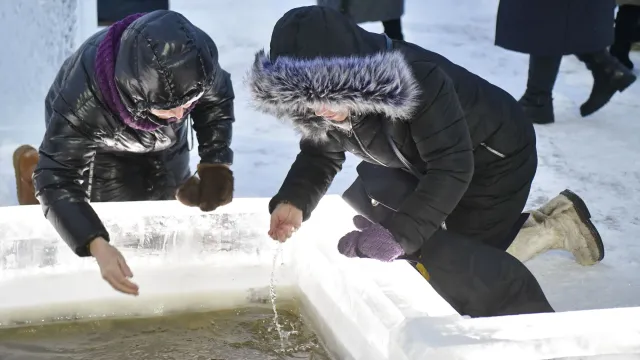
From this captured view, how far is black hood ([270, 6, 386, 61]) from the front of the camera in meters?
1.47

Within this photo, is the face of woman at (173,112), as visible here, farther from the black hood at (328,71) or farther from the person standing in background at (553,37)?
the person standing in background at (553,37)

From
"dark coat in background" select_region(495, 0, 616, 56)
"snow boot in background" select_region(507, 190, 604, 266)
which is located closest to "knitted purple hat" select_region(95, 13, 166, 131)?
"snow boot in background" select_region(507, 190, 604, 266)

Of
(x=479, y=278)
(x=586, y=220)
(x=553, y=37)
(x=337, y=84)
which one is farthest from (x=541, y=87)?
(x=337, y=84)

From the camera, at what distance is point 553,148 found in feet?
10.9

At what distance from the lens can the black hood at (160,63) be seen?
1610 mm

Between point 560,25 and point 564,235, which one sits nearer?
point 564,235

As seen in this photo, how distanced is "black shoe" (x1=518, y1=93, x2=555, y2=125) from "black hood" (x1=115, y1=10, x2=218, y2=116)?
2.19 meters

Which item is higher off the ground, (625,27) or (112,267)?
(112,267)

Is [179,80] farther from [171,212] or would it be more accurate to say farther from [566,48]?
[566,48]

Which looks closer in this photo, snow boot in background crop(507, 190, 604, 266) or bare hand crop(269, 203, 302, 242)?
bare hand crop(269, 203, 302, 242)

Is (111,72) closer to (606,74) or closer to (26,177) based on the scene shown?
(26,177)

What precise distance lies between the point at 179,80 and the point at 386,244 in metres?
0.51

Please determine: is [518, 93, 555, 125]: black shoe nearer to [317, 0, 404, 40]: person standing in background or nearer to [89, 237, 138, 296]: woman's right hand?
[317, 0, 404, 40]: person standing in background

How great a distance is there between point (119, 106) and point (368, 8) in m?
2.55
